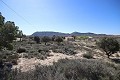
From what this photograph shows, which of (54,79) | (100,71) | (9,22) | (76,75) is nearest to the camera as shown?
(54,79)

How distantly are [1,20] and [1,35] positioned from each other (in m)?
1.60

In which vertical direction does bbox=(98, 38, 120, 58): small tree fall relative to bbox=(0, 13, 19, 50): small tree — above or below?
below

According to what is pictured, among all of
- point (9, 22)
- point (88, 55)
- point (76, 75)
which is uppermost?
point (9, 22)

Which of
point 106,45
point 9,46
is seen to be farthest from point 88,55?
point 9,46

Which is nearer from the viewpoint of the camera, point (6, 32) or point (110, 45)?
point (6, 32)

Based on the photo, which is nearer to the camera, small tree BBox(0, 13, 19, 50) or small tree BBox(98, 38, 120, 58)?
small tree BBox(0, 13, 19, 50)

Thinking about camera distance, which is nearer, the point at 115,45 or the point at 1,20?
the point at 1,20

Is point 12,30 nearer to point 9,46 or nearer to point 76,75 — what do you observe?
point 9,46

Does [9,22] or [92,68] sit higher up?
[9,22]

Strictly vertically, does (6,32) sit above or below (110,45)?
above

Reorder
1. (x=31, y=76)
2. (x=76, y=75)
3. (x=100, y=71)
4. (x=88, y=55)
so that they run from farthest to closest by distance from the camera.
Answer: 1. (x=88, y=55)
2. (x=100, y=71)
3. (x=76, y=75)
4. (x=31, y=76)

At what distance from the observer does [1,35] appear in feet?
52.9

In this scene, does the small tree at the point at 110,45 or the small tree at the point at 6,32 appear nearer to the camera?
the small tree at the point at 6,32

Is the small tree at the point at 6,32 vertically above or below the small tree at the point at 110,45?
above
